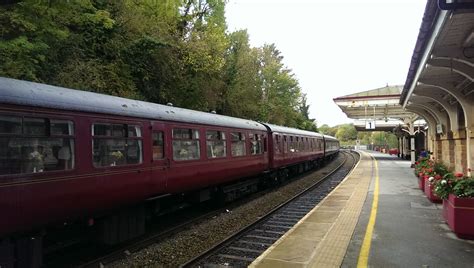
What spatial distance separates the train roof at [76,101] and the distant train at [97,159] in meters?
0.02

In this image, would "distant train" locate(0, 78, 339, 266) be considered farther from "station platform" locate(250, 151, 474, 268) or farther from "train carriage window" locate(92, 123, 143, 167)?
"station platform" locate(250, 151, 474, 268)

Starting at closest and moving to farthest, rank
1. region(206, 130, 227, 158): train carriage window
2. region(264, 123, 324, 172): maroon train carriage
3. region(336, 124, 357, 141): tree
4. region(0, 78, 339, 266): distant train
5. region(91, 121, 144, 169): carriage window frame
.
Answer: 1. region(0, 78, 339, 266): distant train
2. region(91, 121, 144, 169): carriage window frame
3. region(206, 130, 227, 158): train carriage window
4. region(264, 123, 324, 172): maroon train carriage
5. region(336, 124, 357, 141): tree

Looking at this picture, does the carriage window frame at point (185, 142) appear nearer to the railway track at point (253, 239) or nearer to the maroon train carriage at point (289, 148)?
the railway track at point (253, 239)

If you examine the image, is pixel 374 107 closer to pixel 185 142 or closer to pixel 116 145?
pixel 185 142

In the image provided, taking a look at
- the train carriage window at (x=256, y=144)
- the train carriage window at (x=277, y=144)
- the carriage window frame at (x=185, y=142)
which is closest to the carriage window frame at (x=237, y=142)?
the train carriage window at (x=256, y=144)

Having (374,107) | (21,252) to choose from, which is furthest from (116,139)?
(374,107)

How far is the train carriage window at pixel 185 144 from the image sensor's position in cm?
913

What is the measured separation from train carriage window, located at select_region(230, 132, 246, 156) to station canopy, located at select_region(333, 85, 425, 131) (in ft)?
81.7

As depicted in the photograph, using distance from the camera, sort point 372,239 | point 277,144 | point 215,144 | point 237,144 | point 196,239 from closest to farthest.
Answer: point 372,239 < point 196,239 < point 215,144 < point 237,144 < point 277,144

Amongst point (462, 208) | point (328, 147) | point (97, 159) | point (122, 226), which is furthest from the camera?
point (328, 147)

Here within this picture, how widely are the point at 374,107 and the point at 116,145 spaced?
3244 cm

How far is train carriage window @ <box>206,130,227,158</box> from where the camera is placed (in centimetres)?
1077

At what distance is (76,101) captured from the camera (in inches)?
247

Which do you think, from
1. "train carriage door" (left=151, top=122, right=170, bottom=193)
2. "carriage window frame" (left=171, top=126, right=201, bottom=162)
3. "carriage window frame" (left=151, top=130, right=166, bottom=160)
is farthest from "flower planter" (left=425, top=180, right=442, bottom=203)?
"carriage window frame" (left=151, top=130, right=166, bottom=160)
